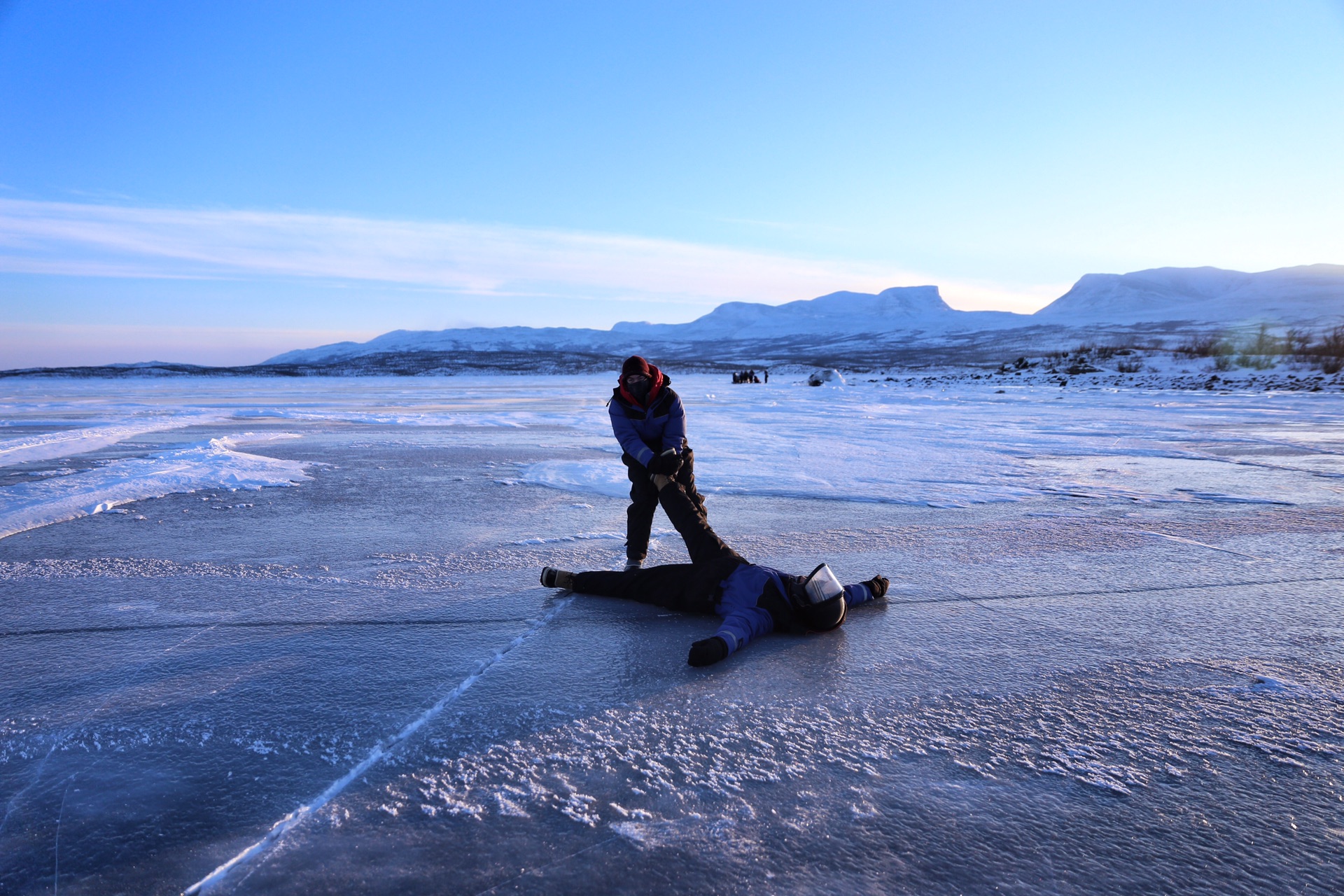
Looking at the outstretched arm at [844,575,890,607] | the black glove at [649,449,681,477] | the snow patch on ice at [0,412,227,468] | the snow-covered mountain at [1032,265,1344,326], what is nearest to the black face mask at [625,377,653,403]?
the black glove at [649,449,681,477]

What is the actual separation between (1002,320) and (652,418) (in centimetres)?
16709

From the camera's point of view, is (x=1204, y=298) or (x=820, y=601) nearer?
(x=820, y=601)

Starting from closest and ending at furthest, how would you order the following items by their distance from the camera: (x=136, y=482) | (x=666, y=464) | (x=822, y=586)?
(x=822, y=586), (x=666, y=464), (x=136, y=482)

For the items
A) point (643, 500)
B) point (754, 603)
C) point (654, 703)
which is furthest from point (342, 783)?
point (643, 500)

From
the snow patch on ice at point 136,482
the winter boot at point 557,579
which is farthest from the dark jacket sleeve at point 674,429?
the snow patch on ice at point 136,482

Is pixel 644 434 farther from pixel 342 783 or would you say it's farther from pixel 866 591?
pixel 342 783

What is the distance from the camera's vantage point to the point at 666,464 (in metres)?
4.11

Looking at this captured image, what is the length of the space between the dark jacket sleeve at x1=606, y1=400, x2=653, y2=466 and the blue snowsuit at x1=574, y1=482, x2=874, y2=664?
0.83 ft

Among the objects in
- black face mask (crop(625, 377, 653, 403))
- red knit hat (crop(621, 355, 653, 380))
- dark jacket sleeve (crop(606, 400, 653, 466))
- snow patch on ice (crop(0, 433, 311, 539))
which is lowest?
snow patch on ice (crop(0, 433, 311, 539))

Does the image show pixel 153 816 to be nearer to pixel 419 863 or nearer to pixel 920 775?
pixel 419 863

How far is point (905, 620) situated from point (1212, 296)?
176583 mm

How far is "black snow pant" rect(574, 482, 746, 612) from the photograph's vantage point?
359 centimetres

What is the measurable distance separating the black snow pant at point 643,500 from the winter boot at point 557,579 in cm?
61

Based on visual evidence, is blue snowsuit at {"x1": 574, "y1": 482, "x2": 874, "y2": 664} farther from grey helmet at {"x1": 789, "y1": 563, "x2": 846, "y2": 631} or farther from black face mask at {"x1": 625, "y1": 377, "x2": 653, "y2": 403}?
black face mask at {"x1": 625, "y1": 377, "x2": 653, "y2": 403}
